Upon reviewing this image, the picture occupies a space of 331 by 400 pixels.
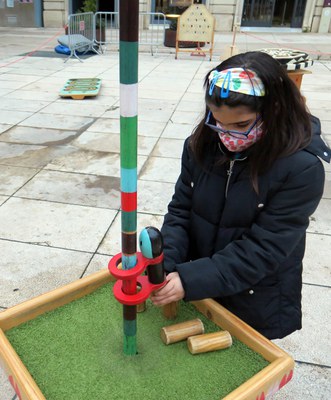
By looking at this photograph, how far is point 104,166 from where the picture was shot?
4695 millimetres

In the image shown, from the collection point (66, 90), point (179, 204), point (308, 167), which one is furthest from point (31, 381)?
point (66, 90)

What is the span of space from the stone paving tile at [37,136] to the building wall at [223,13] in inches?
562

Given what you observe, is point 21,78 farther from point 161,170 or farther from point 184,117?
point 161,170

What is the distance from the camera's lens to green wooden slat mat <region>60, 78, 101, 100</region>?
7.34m

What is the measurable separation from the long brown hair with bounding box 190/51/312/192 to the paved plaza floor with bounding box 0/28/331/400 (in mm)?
1147

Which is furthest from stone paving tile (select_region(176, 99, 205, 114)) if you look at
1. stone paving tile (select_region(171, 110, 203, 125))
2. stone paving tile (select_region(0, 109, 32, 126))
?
stone paving tile (select_region(0, 109, 32, 126))

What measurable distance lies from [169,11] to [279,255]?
739 inches

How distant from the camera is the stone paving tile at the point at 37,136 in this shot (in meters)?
5.37

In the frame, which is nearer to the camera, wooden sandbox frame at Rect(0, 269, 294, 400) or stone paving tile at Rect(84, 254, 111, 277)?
wooden sandbox frame at Rect(0, 269, 294, 400)

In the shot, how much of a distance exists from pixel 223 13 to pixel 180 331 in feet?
62.9

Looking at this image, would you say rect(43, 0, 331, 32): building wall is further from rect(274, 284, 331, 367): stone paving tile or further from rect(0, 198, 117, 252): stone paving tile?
rect(274, 284, 331, 367): stone paving tile

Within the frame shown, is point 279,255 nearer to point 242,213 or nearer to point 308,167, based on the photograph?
point 242,213

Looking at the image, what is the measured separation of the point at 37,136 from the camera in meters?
5.55

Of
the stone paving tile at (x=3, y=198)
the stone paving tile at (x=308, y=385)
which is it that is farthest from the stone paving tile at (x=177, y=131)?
the stone paving tile at (x=308, y=385)
